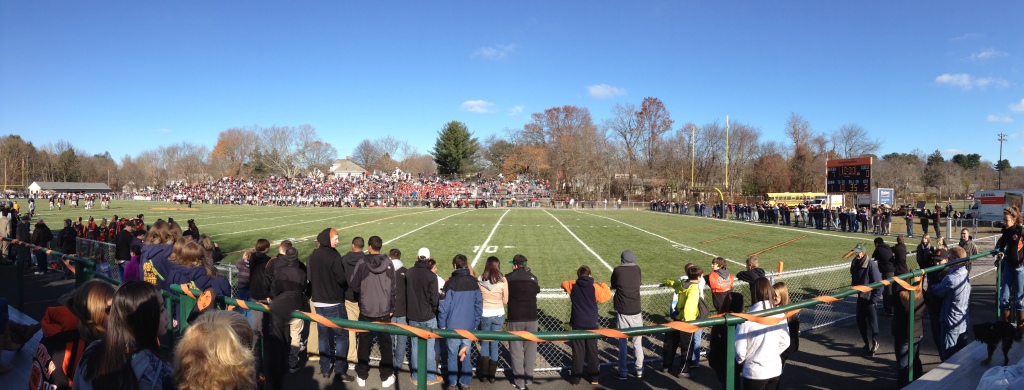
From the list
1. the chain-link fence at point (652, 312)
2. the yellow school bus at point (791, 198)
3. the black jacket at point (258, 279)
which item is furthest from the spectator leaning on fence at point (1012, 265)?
the yellow school bus at point (791, 198)

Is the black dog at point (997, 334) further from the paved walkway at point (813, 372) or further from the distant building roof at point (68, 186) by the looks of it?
the distant building roof at point (68, 186)

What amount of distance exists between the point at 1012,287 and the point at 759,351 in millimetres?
6497

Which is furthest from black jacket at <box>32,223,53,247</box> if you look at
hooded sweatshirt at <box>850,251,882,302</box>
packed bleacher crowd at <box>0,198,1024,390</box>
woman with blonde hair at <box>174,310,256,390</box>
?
hooded sweatshirt at <box>850,251,882,302</box>

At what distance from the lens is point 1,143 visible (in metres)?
109

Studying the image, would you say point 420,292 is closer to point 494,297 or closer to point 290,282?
point 494,297

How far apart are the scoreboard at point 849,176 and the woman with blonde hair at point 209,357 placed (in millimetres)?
40948

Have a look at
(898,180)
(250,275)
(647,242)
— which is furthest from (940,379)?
(898,180)

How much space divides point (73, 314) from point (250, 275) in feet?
13.6

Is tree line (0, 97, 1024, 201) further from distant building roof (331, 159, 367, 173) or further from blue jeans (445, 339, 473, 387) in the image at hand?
blue jeans (445, 339, 473, 387)

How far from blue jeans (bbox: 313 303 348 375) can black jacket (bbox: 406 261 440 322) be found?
944mm

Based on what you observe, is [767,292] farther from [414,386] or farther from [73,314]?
[73,314]

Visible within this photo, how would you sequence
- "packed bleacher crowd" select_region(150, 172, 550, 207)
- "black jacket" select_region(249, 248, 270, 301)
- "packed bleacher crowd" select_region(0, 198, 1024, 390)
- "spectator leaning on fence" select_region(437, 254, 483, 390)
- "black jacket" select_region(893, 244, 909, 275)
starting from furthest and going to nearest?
"packed bleacher crowd" select_region(150, 172, 550, 207)
"black jacket" select_region(893, 244, 909, 275)
"black jacket" select_region(249, 248, 270, 301)
"spectator leaning on fence" select_region(437, 254, 483, 390)
"packed bleacher crowd" select_region(0, 198, 1024, 390)

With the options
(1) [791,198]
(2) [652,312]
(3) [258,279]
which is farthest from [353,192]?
(3) [258,279]

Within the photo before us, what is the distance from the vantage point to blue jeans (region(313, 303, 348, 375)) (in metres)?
6.42
